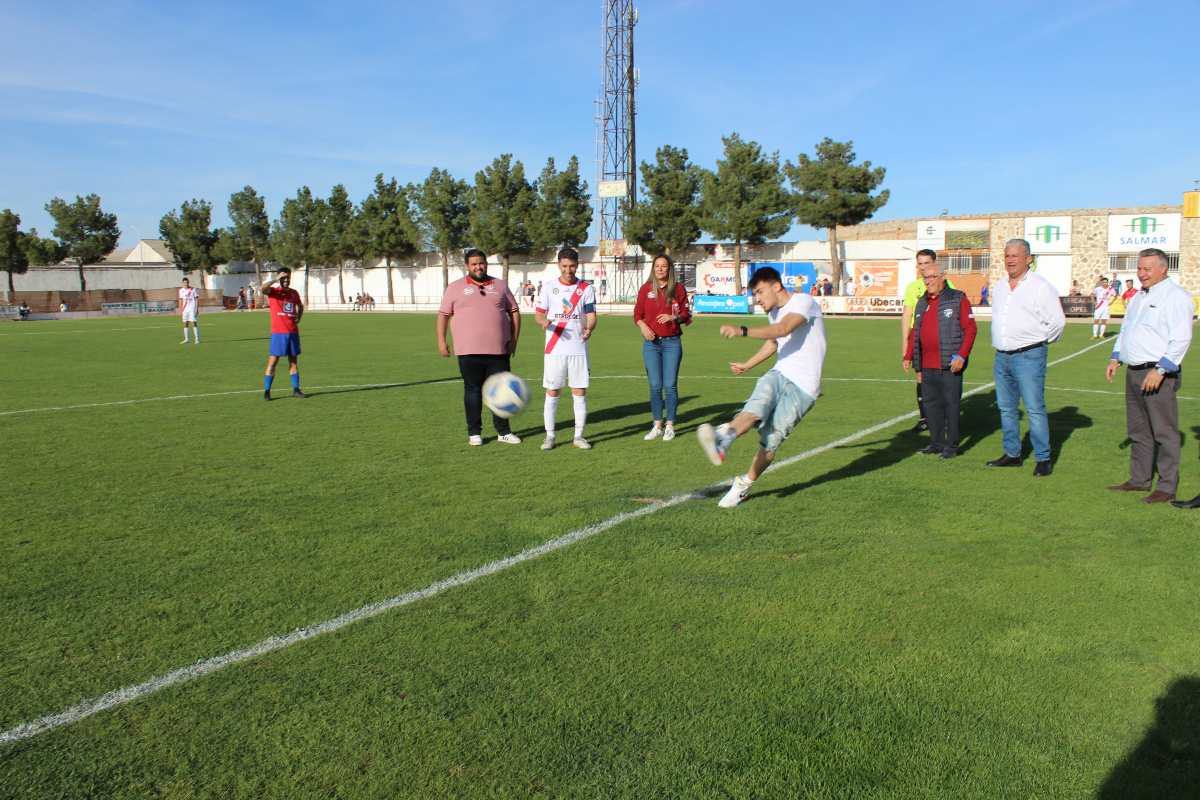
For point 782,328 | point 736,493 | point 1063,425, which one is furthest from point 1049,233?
point 736,493

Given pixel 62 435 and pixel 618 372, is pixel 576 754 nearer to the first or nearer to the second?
pixel 62 435

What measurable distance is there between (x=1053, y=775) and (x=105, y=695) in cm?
370

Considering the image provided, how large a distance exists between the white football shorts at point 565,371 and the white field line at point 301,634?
8.07ft

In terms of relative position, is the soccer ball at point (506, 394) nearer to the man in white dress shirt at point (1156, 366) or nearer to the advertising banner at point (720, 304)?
the man in white dress shirt at point (1156, 366)

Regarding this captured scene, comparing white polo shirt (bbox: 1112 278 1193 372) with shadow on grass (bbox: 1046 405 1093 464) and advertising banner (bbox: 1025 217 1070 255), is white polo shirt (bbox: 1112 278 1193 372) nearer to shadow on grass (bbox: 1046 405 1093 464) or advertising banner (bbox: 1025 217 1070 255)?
shadow on grass (bbox: 1046 405 1093 464)

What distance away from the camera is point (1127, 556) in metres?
5.33

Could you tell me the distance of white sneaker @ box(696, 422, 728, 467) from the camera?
616cm

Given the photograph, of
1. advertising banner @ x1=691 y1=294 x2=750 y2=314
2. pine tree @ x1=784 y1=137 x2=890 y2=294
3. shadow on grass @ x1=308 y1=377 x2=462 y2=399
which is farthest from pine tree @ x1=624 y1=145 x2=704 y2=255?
shadow on grass @ x1=308 y1=377 x2=462 y2=399

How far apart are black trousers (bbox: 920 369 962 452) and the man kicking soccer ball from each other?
98.9 inches

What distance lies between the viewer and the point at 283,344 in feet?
42.8

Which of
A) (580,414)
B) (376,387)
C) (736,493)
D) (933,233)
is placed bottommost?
(736,493)

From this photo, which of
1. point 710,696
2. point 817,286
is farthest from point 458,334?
point 817,286

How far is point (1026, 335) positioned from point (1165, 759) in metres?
5.04

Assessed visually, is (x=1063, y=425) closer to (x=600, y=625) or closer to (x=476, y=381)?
(x=476, y=381)
